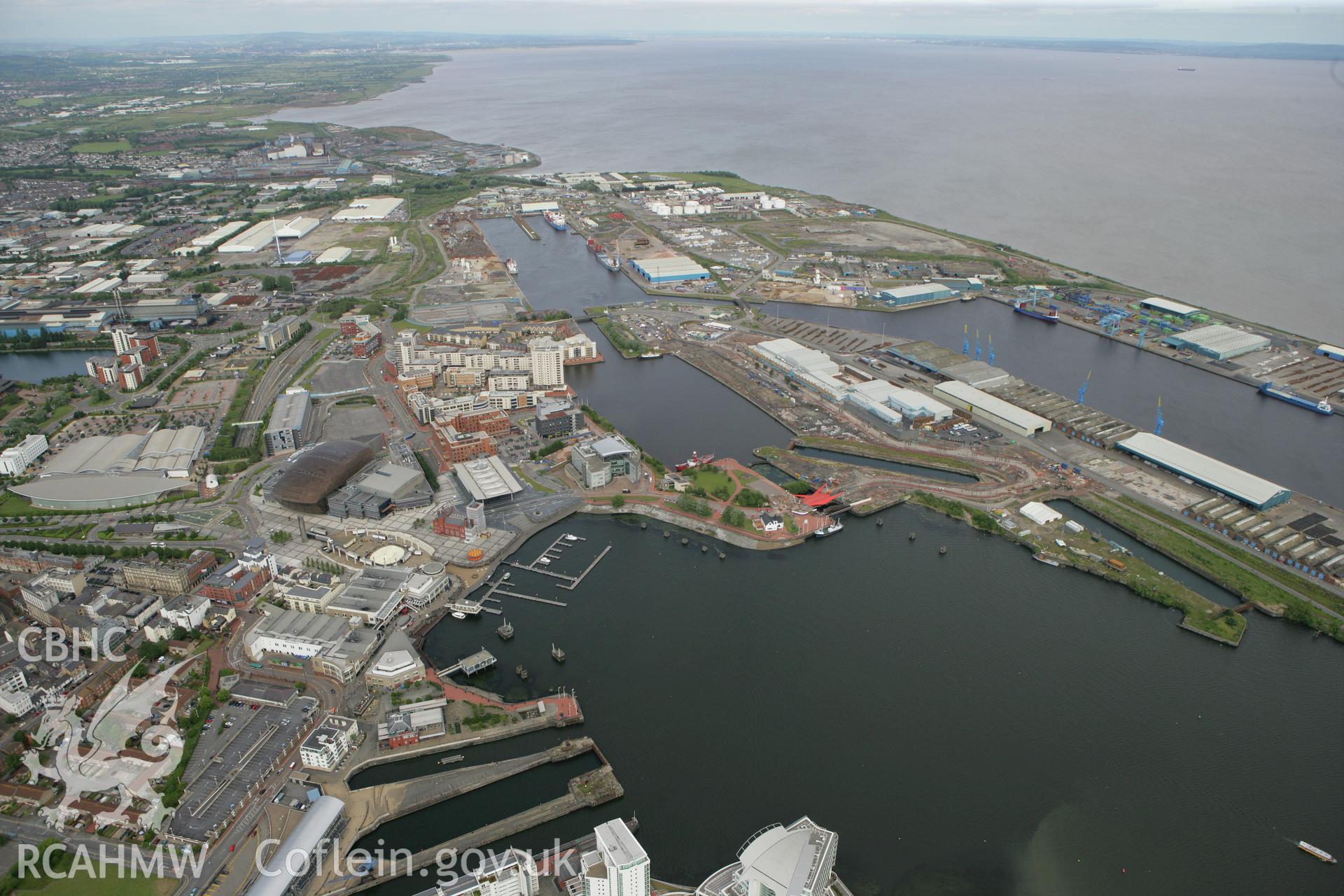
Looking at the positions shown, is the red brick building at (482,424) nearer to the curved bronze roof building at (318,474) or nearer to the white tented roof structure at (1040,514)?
the curved bronze roof building at (318,474)

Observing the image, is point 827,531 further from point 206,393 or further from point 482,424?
point 206,393

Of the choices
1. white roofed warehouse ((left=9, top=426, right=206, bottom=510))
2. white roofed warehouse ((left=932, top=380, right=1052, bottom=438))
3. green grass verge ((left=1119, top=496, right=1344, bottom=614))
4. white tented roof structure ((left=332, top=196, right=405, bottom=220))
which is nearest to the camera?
green grass verge ((left=1119, top=496, right=1344, bottom=614))

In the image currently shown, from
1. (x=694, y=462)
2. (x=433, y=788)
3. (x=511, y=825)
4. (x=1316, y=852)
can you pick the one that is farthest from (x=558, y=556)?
(x=1316, y=852)

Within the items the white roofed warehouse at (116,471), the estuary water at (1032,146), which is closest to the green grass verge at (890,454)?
the white roofed warehouse at (116,471)

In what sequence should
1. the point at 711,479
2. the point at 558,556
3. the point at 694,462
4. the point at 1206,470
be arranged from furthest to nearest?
the point at 694,462
the point at 711,479
the point at 1206,470
the point at 558,556

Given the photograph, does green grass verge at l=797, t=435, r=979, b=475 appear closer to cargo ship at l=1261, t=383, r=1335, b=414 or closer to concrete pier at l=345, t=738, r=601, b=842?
cargo ship at l=1261, t=383, r=1335, b=414

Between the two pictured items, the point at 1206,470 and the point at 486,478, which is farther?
the point at 1206,470

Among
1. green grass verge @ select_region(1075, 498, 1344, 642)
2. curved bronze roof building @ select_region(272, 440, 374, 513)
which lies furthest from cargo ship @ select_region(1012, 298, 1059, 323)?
curved bronze roof building @ select_region(272, 440, 374, 513)
